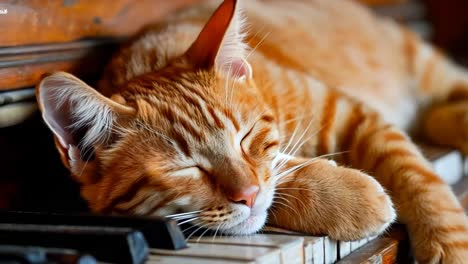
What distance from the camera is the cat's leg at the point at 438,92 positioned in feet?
7.08

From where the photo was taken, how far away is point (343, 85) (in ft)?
7.17

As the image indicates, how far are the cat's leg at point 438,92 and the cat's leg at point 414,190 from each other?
0.51m

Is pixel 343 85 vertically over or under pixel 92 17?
under

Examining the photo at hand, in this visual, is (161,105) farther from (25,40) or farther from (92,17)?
(92,17)

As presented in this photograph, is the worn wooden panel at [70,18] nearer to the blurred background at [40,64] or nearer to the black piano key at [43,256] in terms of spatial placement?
the blurred background at [40,64]

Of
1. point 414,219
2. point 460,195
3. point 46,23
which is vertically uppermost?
point 46,23

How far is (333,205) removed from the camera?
4.32 feet

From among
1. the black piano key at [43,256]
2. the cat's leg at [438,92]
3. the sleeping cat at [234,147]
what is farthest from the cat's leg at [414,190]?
the black piano key at [43,256]

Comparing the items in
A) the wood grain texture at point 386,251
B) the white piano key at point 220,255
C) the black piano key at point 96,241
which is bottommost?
the wood grain texture at point 386,251

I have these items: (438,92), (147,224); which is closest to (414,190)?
(147,224)

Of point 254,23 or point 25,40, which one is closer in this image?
point 25,40

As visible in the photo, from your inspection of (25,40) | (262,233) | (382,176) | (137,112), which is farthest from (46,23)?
(382,176)

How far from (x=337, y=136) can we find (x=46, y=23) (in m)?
0.84

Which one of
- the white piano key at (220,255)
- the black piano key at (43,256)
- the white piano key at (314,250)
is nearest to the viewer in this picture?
the black piano key at (43,256)
